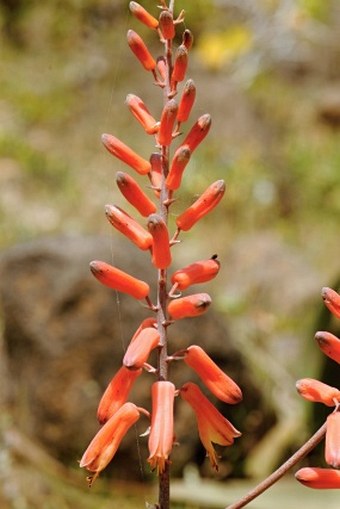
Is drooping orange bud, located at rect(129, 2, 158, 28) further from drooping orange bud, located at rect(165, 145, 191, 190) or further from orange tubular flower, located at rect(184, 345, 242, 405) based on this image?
orange tubular flower, located at rect(184, 345, 242, 405)

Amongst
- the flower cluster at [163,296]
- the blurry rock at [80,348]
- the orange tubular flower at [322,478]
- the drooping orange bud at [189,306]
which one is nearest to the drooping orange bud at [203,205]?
the flower cluster at [163,296]

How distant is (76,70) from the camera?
29.6 feet

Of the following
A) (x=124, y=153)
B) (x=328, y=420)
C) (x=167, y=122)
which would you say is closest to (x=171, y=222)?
(x=124, y=153)

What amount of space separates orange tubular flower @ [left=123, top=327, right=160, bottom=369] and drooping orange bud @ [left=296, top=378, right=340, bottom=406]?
0.16 metres

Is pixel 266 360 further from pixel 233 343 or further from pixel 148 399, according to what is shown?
pixel 148 399

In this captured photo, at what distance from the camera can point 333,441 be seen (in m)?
0.96

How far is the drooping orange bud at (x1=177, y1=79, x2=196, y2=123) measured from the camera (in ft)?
3.62

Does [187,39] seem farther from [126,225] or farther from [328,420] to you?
[328,420]

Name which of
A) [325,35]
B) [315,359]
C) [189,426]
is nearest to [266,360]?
[189,426]

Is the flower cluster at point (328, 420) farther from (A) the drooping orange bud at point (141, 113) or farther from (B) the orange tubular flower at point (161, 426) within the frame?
→ (A) the drooping orange bud at point (141, 113)

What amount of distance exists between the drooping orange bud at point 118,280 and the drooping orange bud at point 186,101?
0.19 metres

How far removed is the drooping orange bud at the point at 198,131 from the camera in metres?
1.13

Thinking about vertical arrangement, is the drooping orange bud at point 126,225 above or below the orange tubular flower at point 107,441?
above

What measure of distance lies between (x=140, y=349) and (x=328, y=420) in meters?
0.21
